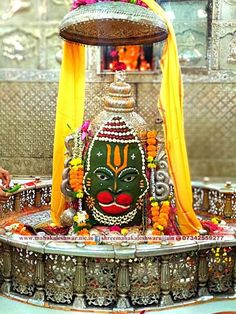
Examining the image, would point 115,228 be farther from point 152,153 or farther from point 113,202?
point 152,153

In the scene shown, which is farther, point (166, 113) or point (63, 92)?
point (63, 92)

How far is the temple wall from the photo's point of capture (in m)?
7.96

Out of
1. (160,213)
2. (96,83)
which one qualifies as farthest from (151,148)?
(96,83)

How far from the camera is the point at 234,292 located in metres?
4.41

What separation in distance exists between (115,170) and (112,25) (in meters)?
1.17

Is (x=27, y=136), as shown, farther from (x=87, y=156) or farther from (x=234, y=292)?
(x=234, y=292)

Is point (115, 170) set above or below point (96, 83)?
below

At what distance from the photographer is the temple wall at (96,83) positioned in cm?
796

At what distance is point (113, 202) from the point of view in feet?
16.1

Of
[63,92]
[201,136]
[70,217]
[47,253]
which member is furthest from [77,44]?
[201,136]

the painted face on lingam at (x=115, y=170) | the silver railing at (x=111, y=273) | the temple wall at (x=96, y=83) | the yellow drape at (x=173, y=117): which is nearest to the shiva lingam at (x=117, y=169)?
the painted face on lingam at (x=115, y=170)

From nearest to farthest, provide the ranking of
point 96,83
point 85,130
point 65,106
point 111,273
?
point 111,273 < point 85,130 < point 65,106 < point 96,83

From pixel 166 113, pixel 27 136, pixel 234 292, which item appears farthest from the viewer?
pixel 27 136

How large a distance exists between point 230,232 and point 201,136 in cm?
337
